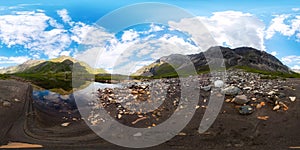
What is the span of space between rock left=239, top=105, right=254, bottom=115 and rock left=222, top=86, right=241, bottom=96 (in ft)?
12.2

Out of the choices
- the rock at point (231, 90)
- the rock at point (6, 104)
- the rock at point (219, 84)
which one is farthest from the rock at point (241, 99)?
the rock at point (6, 104)

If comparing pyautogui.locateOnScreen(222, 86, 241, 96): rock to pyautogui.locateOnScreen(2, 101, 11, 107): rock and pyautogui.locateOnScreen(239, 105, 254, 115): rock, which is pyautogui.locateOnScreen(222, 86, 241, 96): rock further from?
pyautogui.locateOnScreen(2, 101, 11, 107): rock

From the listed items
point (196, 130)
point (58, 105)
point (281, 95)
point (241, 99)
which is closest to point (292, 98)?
point (281, 95)

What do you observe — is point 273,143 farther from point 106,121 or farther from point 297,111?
point 106,121

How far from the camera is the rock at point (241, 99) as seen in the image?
2863 cm

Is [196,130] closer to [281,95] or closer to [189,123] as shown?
[189,123]

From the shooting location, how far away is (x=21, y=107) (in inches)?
1183

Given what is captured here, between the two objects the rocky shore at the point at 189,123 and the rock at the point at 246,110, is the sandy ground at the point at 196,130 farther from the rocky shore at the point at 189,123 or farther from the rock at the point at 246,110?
the rock at the point at 246,110

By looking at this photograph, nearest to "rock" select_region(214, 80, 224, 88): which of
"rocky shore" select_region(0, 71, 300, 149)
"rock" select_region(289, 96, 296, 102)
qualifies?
"rocky shore" select_region(0, 71, 300, 149)

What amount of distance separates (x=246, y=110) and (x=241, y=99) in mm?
2079

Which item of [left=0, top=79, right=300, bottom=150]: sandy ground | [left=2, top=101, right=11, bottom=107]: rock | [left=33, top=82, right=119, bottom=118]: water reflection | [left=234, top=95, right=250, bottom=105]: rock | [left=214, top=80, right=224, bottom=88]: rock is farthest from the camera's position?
[left=214, top=80, right=224, bottom=88]: rock

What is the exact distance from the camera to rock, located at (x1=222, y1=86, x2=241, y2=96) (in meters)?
31.1

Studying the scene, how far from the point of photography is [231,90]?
31391 millimetres

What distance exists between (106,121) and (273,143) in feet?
43.0
